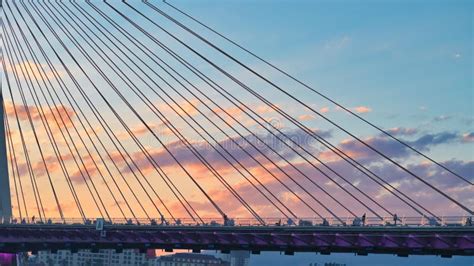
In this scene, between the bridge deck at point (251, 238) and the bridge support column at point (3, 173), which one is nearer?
the bridge deck at point (251, 238)

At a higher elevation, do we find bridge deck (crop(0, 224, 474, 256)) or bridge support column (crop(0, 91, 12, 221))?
bridge support column (crop(0, 91, 12, 221))

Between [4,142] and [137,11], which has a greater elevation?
[137,11]

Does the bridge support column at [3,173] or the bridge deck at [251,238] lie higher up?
the bridge support column at [3,173]

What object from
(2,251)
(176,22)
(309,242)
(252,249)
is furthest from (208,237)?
(2,251)

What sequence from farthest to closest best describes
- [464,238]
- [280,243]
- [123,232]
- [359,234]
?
[123,232]
[280,243]
[359,234]
[464,238]

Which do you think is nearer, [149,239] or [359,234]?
[359,234]

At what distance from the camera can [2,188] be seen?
254 ft

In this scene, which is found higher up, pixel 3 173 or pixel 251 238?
pixel 3 173

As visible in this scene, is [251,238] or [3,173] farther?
[3,173]

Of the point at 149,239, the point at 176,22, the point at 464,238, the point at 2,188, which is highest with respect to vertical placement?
the point at 176,22

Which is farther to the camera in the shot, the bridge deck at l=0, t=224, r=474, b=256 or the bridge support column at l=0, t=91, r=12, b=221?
the bridge support column at l=0, t=91, r=12, b=221

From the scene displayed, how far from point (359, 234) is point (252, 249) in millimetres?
10256

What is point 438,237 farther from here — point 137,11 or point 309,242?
point 137,11

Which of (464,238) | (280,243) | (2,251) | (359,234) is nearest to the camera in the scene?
(464,238)
